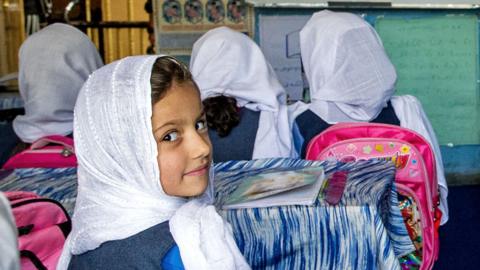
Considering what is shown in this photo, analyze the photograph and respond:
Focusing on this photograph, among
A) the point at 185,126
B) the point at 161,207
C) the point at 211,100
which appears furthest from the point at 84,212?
the point at 211,100

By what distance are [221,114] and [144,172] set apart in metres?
1.24

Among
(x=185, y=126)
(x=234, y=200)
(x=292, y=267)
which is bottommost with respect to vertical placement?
(x=292, y=267)

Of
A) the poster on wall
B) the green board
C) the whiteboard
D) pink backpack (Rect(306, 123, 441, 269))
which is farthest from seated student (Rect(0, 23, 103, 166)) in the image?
the green board

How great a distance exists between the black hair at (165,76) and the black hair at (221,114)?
1.12 metres

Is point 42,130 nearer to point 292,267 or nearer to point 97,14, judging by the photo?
point 292,267

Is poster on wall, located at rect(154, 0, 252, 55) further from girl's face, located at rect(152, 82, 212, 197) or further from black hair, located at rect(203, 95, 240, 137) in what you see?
girl's face, located at rect(152, 82, 212, 197)

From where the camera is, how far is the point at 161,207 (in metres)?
1.23

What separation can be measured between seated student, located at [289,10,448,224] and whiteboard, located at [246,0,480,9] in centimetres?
150

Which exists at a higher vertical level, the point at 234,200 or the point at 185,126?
the point at 185,126

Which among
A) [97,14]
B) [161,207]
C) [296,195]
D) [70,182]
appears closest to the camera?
[161,207]

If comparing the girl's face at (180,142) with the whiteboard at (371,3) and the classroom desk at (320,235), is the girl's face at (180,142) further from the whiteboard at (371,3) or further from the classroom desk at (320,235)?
the whiteboard at (371,3)

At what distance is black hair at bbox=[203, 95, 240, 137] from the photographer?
241 centimetres

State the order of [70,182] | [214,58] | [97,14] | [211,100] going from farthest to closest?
[97,14]
[214,58]
[211,100]
[70,182]

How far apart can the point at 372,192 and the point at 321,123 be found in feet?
3.35
